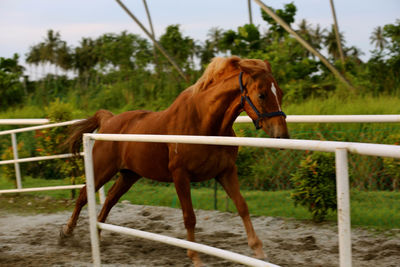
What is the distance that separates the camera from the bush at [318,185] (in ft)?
15.7

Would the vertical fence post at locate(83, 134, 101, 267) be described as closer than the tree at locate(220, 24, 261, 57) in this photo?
Answer: Yes

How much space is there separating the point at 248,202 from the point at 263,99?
303cm

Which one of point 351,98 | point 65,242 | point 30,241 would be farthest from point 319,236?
point 351,98

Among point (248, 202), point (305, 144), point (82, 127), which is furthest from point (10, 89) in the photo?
point (305, 144)

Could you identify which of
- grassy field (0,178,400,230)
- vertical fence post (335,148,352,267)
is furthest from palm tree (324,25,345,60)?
vertical fence post (335,148,352,267)

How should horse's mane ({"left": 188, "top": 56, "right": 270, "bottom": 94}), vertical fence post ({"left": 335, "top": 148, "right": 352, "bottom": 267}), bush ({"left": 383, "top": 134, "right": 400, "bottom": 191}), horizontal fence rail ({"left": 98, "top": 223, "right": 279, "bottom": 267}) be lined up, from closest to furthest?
vertical fence post ({"left": 335, "top": 148, "right": 352, "bottom": 267}), horizontal fence rail ({"left": 98, "top": 223, "right": 279, "bottom": 267}), horse's mane ({"left": 188, "top": 56, "right": 270, "bottom": 94}), bush ({"left": 383, "top": 134, "right": 400, "bottom": 191})

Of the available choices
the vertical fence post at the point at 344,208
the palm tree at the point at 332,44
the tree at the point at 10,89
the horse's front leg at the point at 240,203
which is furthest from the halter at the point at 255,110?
the palm tree at the point at 332,44

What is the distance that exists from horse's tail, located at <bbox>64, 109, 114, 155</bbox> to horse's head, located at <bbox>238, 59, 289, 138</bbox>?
2099 mm

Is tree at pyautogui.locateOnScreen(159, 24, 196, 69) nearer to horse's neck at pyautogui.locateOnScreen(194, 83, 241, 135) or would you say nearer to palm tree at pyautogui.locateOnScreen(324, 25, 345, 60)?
horse's neck at pyautogui.locateOnScreen(194, 83, 241, 135)

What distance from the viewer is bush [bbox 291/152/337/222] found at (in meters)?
4.79

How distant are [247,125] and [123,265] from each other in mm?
2654

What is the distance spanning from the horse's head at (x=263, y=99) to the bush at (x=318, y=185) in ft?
5.19

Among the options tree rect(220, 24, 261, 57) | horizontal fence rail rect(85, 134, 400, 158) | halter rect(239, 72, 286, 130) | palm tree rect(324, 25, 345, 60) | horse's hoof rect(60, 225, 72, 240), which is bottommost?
horse's hoof rect(60, 225, 72, 240)

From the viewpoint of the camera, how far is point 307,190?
488 centimetres
